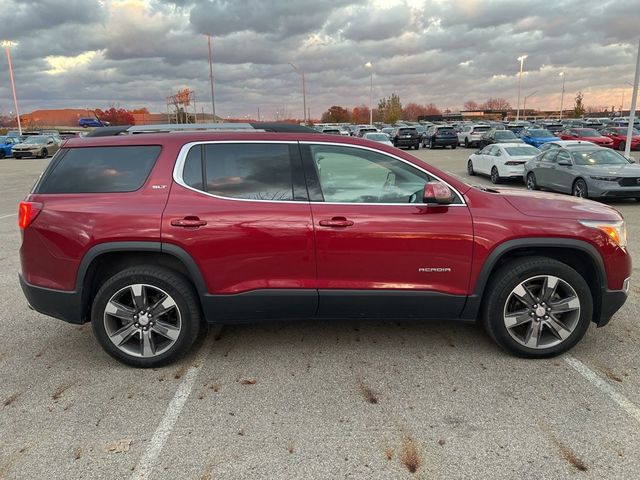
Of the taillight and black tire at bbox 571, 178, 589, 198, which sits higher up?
the taillight

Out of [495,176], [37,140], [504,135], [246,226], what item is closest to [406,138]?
[504,135]

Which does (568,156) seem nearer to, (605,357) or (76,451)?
(605,357)

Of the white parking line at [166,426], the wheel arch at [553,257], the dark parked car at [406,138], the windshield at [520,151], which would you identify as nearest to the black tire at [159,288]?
the white parking line at [166,426]

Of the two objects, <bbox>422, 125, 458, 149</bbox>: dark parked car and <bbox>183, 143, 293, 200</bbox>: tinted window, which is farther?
<bbox>422, 125, 458, 149</bbox>: dark parked car

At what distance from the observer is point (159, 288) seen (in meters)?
3.63

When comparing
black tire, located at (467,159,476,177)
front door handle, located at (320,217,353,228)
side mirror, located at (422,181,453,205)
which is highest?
side mirror, located at (422,181,453,205)

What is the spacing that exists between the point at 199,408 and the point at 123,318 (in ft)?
3.20

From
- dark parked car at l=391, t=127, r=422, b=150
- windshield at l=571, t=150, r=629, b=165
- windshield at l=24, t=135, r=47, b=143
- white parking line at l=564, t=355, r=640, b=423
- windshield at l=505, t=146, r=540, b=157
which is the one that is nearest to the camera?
white parking line at l=564, t=355, r=640, b=423

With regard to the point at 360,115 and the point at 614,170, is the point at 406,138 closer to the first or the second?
the point at 614,170

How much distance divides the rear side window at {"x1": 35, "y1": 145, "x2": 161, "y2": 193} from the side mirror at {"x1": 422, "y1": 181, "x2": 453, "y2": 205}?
203cm

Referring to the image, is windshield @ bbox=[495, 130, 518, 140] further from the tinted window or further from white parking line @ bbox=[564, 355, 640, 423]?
the tinted window

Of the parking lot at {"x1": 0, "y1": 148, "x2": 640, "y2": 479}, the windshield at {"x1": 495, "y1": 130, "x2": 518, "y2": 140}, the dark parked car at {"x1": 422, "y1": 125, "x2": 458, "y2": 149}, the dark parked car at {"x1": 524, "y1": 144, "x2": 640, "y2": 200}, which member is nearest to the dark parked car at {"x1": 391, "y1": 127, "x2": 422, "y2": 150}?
the dark parked car at {"x1": 422, "y1": 125, "x2": 458, "y2": 149}

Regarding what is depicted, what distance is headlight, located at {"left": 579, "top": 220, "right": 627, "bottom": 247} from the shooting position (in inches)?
144

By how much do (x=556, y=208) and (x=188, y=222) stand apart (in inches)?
108
